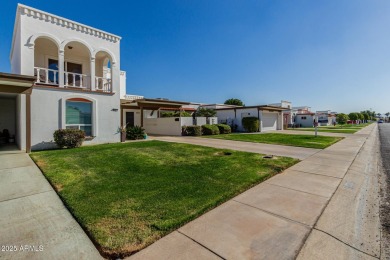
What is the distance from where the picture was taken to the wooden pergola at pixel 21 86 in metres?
8.03

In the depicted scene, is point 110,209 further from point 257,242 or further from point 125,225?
point 257,242

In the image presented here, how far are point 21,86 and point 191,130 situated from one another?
13.0m

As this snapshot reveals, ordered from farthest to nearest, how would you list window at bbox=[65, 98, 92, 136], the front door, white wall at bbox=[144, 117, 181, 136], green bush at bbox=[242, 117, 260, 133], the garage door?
1. the garage door
2. green bush at bbox=[242, 117, 260, 133]
3. the front door
4. white wall at bbox=[144, 117, 181, 136]
5. window at bbox=[65, 98, 92, 136]

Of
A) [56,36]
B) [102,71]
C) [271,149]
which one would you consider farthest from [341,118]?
[56,36]

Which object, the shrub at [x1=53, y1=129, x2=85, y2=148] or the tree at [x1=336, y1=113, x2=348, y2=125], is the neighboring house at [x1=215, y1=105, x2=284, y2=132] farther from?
the tree at [x1=336, y1=113, x2=348, y2=125]

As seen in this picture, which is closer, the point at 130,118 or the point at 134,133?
the point at 134,133

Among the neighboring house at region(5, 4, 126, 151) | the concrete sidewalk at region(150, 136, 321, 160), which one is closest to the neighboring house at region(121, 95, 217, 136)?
the neighboring house at region(5, 4, 126, 151)

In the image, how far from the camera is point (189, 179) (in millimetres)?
5465

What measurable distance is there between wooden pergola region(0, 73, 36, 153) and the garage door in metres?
23.1

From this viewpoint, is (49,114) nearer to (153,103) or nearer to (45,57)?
(45,57)

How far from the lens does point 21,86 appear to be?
8.86 meters

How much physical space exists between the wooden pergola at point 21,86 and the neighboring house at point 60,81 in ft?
0.20

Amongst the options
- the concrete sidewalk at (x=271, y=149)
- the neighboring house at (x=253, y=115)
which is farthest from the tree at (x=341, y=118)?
the concrete sidewalk at (x=271, y=149)

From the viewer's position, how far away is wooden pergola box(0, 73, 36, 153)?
26.3 feet
